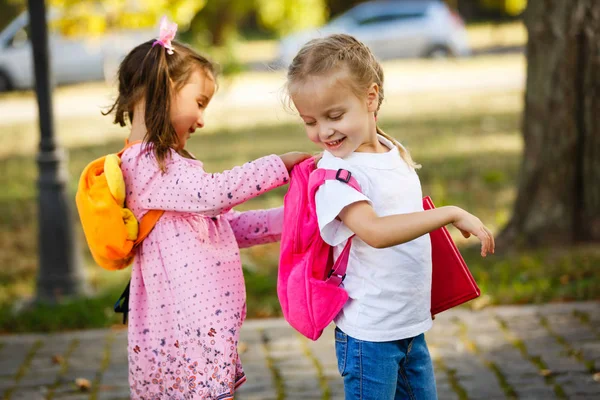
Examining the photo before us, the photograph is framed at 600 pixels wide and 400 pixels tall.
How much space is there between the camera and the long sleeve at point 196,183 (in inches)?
107

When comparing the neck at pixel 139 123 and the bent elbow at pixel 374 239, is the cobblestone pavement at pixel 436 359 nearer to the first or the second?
the neck at pixel 139 123

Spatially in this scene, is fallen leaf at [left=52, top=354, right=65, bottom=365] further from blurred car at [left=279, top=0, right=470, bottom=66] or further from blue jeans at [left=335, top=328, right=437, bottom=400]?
blurred car at [left=279, top=0, right=470, bottom=66]

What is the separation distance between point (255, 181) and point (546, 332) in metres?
2.48

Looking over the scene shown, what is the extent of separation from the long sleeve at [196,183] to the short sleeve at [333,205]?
0.89ft

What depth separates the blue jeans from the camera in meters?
2.58

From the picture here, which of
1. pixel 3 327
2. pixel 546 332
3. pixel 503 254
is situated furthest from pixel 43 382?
pixel 503 254

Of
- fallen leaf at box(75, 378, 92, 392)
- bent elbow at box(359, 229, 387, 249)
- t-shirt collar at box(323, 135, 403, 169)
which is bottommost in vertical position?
fallen leaf at box(75, 378, 92, 392)

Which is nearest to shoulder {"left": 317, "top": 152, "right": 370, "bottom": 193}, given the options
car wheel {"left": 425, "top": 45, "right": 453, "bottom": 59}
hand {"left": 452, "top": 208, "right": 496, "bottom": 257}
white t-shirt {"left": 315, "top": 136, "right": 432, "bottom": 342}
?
white t-shirt {"left": 315, "top": 136, "right": 432, "bottom": 342}

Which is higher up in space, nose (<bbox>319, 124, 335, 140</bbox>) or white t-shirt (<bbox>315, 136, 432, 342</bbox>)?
nose (<bbox>319, 124, 335, 140</bbox>)

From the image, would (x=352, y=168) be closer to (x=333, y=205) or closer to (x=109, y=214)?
(x=333, y=205)

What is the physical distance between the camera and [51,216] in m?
5.78

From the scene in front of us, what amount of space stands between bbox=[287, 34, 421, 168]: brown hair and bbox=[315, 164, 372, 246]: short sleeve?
11.1 inches

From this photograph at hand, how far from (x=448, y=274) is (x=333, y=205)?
0.60 metres

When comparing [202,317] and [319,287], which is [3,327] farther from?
[319,287]
